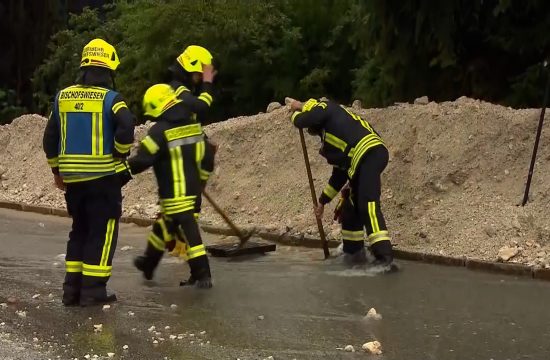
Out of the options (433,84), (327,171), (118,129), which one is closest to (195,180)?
(118,129)

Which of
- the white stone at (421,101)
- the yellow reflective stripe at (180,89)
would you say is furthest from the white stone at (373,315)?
the white stone at (421,101)

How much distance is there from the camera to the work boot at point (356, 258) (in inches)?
396

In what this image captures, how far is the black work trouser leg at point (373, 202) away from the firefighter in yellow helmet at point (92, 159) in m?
2.42

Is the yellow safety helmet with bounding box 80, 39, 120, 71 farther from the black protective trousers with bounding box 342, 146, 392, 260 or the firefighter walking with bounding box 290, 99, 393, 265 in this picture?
the black protective trousers with bounding box 342, 146, 392, 260

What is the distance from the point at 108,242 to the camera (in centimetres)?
826

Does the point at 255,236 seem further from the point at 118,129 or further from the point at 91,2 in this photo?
the point at 91,2

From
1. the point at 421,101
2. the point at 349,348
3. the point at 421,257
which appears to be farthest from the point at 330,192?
the point at 349,348

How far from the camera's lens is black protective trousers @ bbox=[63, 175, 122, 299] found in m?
8.16

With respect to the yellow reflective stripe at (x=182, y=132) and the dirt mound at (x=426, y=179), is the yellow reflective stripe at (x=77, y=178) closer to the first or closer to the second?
the yellow reflective stripe at (x=182, y=132)

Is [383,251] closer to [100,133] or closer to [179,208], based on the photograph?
[179,208]

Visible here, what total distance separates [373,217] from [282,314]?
2080 mm

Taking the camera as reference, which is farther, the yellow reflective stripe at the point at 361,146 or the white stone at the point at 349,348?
the yellow reflective stripe at the point at 361,146

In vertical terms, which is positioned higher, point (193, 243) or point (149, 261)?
point (193, 243)

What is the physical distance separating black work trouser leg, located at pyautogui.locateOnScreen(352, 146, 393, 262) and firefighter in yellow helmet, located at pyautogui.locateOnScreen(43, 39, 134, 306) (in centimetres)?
242
